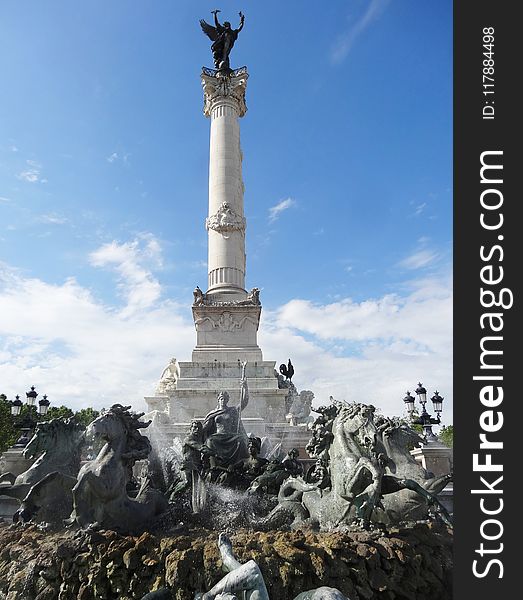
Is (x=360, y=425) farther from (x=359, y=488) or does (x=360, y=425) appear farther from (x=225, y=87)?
(x=225, y=87)

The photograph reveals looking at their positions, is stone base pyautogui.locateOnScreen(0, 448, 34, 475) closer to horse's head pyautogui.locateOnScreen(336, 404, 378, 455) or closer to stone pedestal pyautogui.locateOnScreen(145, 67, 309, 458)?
stone pedestal pyautogui.locateOnScreen(145, 67, 309, 458)

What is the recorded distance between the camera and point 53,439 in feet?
34.0

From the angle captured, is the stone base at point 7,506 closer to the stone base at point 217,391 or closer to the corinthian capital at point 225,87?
the stone base at point 217,391

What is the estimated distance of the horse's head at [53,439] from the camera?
10.3 meters

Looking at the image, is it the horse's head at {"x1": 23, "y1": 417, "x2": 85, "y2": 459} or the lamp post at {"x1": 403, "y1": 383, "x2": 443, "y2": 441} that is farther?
the lamp post at {"x1": 403, "y1": 383, "x2": 443, "y2": 441}

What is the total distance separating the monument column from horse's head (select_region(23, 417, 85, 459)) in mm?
12699

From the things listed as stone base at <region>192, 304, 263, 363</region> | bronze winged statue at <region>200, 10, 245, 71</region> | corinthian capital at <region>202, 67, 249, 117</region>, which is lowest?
stone base at <region>192, 304, 263, 363</region>

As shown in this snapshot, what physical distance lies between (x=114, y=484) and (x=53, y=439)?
3.08 meters

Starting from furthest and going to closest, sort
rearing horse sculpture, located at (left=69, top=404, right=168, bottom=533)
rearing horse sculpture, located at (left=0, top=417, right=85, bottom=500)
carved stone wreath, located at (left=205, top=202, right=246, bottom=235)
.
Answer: carved stone wreath, located at (left=205, top=202, right=246, bottom=235)
rearing horse sculpture, located at (left=0, top=417, right=85, bottom=500)
rearing horse sculpture, located at (left=69, top=404, right=168, bottom=533)

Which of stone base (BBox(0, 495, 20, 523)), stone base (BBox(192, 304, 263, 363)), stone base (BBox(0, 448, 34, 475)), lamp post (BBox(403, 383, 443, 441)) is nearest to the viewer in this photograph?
stone base (BBox(0, 495, 20, 523))

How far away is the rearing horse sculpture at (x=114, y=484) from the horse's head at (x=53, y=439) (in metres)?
2.33

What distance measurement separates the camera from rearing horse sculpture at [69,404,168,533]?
7.70m

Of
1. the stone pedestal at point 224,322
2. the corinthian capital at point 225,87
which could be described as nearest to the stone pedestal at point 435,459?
the stone pedestal at point 224,322

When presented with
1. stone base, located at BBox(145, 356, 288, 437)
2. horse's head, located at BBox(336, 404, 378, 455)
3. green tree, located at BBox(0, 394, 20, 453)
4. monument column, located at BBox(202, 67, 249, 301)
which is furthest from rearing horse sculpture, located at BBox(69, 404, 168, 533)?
green tree, located at BBox(0, 394, 20, 453)
